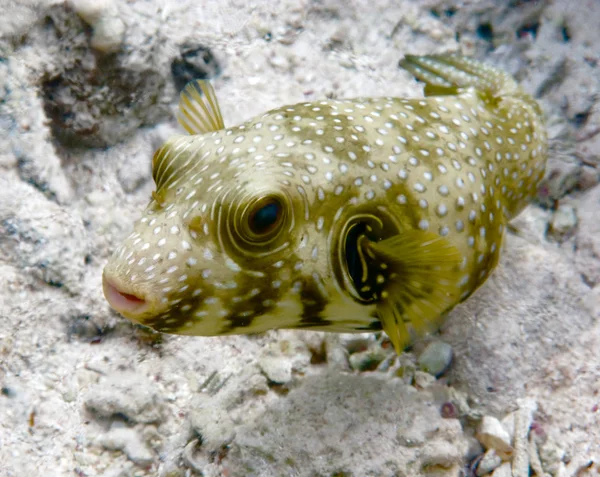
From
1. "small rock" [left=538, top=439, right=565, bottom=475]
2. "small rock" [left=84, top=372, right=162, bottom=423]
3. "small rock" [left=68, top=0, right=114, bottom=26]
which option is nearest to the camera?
"small rock" [left=538, top=439, right=565, bottom=475]

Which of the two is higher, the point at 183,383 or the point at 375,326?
the point at 375,326

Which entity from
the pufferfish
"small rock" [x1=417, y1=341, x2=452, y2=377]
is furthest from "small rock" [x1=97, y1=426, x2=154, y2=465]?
"small rock" [x1=417, y1=341, x2=452, y2=377]

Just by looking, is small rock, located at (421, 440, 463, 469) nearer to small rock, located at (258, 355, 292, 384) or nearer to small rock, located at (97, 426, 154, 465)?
small rock, located at (258, 355, 292, 384)

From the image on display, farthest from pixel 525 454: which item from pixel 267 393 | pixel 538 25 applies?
pixel 538 25

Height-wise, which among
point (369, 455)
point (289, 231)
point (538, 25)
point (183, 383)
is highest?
point (538, 25)

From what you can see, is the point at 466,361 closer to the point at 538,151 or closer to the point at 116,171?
the point at 538,151

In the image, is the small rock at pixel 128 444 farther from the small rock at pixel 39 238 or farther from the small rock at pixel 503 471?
the small rock at pixel 503 471
